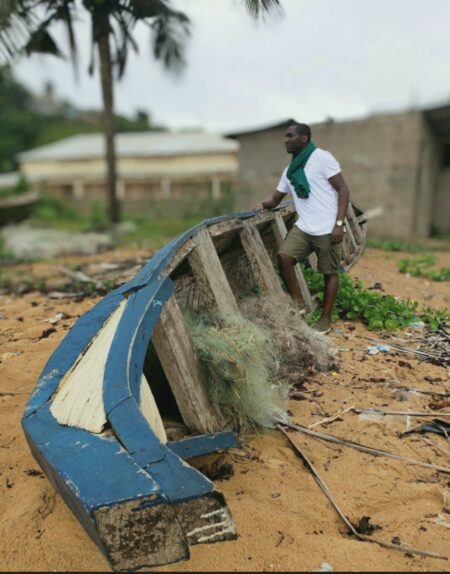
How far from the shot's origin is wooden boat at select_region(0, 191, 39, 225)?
15.2 meters

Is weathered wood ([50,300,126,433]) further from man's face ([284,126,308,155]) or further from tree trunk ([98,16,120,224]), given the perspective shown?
tree trunk ([98,16,120,224])

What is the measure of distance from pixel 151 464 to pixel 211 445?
0.57 meters

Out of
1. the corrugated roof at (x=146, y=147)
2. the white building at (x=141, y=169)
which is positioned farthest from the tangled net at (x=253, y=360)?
the corrugated roof at (x=146, y=147)

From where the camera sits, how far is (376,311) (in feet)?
15.9

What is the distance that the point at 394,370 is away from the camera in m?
3.99

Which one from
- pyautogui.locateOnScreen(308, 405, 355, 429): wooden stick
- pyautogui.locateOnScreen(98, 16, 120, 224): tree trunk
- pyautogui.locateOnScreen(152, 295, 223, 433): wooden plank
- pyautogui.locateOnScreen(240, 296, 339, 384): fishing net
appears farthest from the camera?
pyautogui.locateOnScreen(98, 16, 120, 224): tree trunk

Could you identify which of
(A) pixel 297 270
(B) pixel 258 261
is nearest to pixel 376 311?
(A) pixel 297 270

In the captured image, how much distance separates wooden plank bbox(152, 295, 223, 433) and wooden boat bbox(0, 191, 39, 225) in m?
13.4

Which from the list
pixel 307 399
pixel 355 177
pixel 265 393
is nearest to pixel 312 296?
pixel 307 399

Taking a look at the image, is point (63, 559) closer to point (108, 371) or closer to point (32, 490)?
point (32, 490)

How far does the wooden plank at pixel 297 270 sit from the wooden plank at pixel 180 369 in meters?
1.90

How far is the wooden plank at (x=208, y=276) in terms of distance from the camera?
3.54m

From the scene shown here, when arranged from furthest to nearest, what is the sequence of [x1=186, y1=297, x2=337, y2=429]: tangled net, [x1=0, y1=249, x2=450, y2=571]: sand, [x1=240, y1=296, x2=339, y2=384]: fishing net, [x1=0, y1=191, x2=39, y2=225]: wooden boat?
[x1=0, y1=191, x2=39, y2=225]: wooden boat
[x1=240, y1=296, x2=339, y2=384]: fishing net
[x1=186, y1=297, x2=337, y2=429]: tangled net
[x1=0, y1=249, x2=450, y2=571]: sand

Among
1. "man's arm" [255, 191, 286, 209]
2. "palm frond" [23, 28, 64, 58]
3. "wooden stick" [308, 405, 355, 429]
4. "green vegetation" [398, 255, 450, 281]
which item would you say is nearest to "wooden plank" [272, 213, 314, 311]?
"man's arm" [255, 191, 286, 209]
